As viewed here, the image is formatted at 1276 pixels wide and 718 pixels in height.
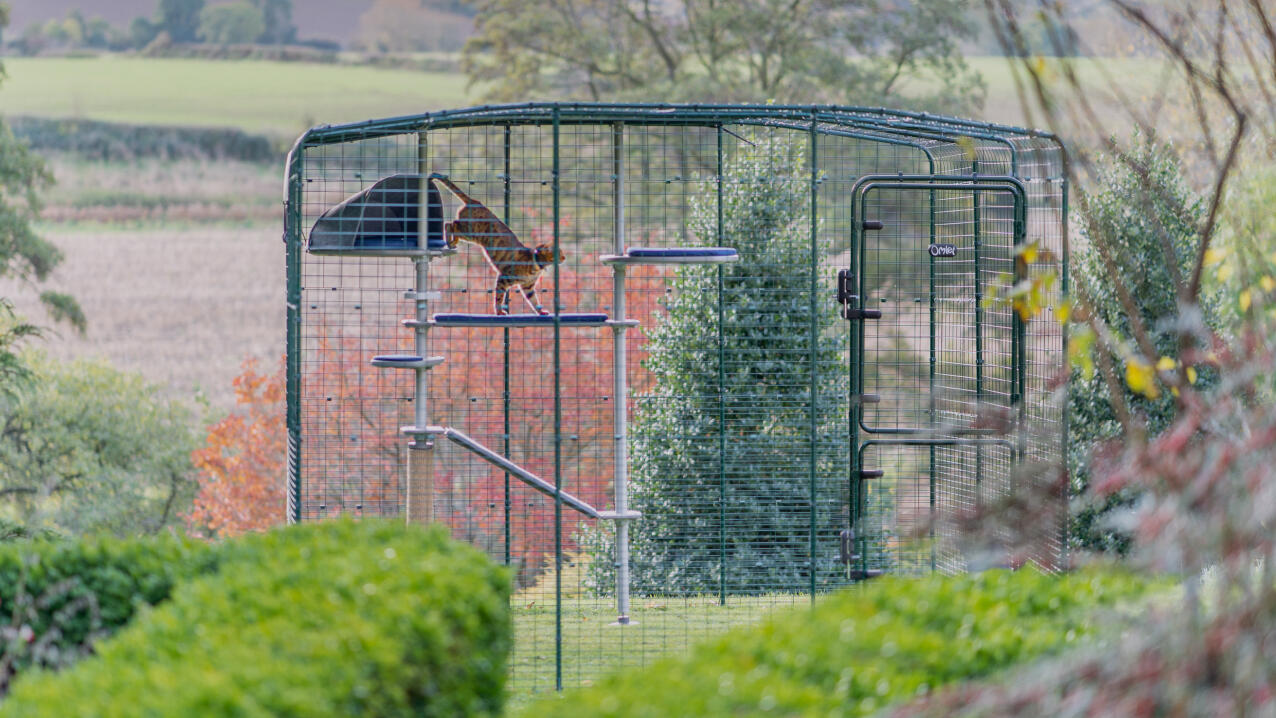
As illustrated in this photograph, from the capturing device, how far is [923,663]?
2.56 meters

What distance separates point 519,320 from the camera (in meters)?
4.89

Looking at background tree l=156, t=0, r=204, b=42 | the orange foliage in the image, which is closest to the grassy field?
the orange foliage

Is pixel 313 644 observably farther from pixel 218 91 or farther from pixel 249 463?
pixel 218 91

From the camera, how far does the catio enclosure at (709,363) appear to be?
16.4 ft

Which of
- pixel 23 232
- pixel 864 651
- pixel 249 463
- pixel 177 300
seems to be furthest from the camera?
pixel 177 300

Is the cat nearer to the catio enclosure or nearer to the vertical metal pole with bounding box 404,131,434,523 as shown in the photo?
the catio enclosure

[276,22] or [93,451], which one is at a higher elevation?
[276,22]

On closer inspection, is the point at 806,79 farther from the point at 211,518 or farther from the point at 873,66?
the point at 211,518

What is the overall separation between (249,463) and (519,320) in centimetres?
876

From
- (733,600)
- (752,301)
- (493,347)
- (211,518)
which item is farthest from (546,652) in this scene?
(211,518)

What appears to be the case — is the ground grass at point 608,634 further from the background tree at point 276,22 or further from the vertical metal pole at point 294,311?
the background tree at point 276,22

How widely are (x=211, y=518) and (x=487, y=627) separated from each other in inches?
485

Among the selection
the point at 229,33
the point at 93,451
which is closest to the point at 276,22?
the point at 229,33

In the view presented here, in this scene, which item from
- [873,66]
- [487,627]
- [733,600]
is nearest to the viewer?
[487,627]
